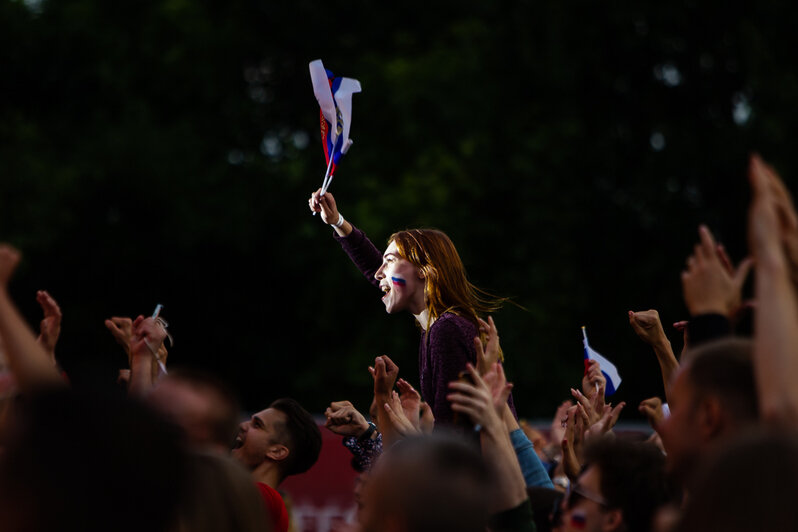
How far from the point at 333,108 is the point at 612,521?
11.2 feet

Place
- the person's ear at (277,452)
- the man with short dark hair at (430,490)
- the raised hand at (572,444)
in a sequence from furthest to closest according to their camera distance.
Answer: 1. the person's ear at (277,452)
2. the raised hand at (572,444)
3. the man with short dark hair at (430,490)

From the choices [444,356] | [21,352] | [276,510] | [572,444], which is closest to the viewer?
[21,352]

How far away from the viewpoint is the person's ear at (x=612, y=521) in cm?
295

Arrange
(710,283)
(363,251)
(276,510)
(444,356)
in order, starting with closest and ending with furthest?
1. (710,283)
2. (276,510)
3. (444,356)
4. (363,251)

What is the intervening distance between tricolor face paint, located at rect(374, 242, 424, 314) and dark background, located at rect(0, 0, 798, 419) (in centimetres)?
957

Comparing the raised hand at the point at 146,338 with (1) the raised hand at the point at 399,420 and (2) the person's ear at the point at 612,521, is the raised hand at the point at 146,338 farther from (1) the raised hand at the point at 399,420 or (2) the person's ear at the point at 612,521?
(2) the person's ear at the point at 612,521

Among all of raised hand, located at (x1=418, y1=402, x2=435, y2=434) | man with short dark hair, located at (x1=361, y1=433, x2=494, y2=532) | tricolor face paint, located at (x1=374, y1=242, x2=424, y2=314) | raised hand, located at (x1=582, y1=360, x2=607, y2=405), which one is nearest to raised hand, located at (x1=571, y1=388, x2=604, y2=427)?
raised hand, located at (x1=582, y1=360, x2=607, y2=405)

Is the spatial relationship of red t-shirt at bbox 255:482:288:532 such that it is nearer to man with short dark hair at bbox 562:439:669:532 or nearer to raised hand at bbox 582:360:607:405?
raised hand at bbox 582:360:607:405

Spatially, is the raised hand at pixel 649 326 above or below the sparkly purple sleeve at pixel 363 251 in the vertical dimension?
below

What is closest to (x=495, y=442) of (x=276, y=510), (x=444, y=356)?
(x=276, y=510)

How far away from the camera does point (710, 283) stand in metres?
2.85

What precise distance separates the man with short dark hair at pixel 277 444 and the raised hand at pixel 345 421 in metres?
0.36

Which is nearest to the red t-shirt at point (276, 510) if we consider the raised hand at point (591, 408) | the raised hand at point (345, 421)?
the raised hand at point (345, 421)

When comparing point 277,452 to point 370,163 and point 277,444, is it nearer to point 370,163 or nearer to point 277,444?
point 277,444
